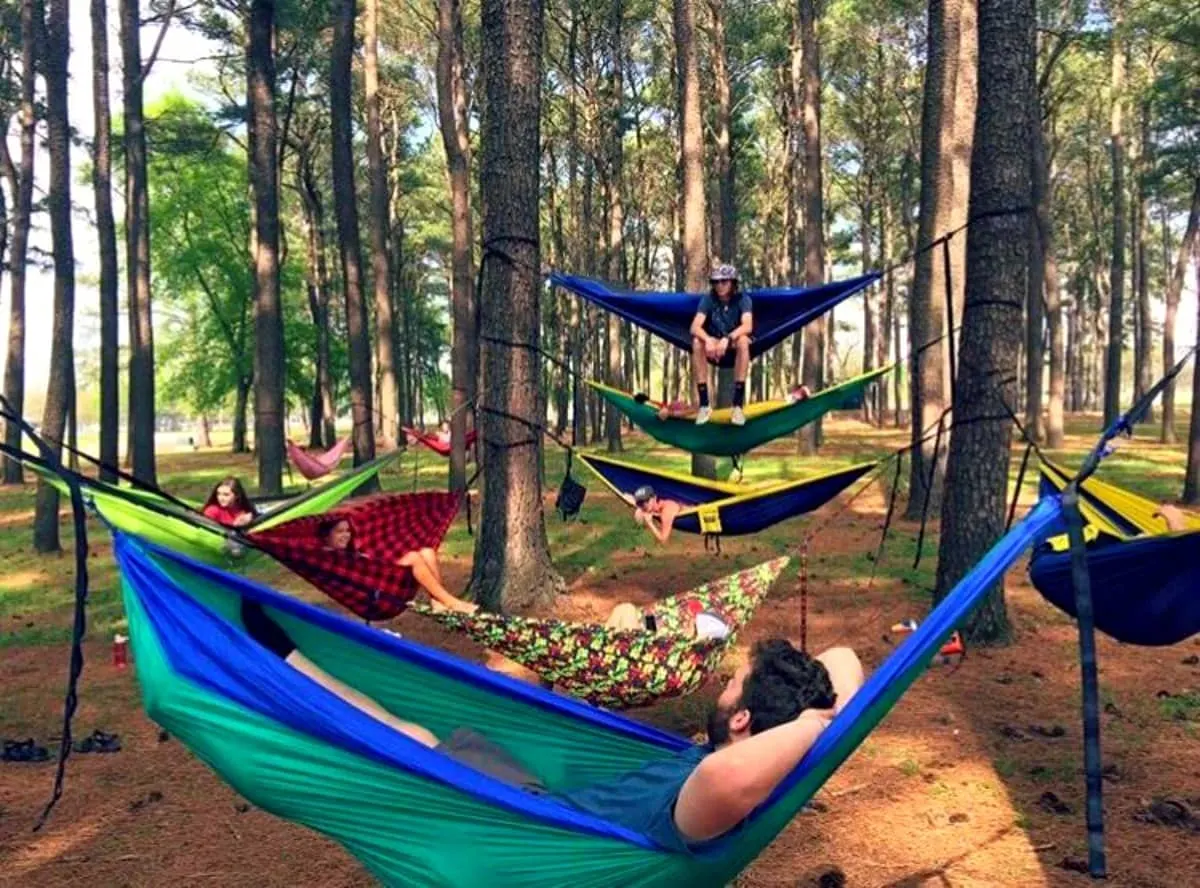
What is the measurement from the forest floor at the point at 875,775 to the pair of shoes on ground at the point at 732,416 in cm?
121

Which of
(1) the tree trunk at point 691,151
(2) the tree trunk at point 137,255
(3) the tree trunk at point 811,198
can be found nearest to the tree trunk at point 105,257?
(2) the tree trunk at point 137,255

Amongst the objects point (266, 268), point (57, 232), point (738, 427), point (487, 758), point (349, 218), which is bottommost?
point (487, 758)

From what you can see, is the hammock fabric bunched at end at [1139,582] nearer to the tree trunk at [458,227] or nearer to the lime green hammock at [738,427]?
the lime green hammock at [738,427]

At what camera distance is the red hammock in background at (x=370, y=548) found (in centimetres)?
375

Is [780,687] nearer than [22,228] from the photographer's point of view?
Yes

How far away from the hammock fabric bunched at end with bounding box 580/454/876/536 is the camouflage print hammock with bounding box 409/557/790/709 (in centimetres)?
155

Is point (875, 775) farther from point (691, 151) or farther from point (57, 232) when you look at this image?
point (57, 232)

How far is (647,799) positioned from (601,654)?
1.26 m

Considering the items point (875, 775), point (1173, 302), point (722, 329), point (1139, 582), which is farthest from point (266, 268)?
point (1173, 302)

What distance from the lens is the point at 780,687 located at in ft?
5.65

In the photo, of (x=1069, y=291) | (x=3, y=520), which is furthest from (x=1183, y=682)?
(x=1069, y=291)

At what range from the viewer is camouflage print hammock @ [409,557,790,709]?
3.15 meters

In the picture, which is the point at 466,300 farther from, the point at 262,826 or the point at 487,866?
the point at 487,866

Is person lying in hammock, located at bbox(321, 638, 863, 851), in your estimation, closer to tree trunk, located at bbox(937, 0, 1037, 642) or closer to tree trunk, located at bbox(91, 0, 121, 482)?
tree trunk, located at bbox(937, 0, 1037, 642)
